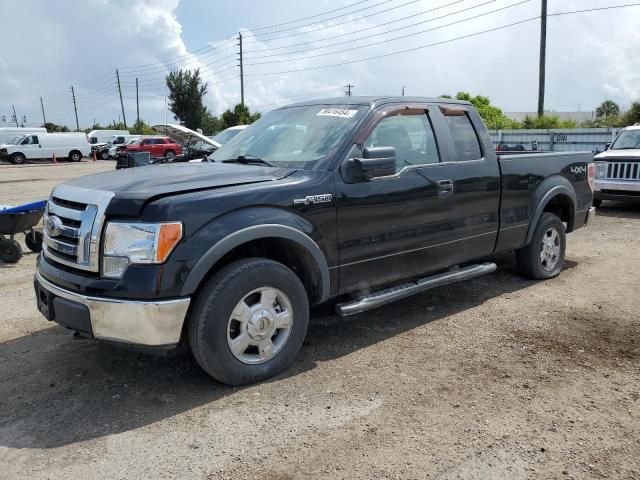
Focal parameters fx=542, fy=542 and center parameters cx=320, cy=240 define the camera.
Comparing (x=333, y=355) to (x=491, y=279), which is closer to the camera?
(x=333, y=355)

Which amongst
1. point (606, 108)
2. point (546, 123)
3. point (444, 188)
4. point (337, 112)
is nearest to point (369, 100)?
point (337, 112)

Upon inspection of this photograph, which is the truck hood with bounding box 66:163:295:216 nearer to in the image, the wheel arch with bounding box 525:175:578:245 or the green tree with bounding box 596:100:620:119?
the wheel arch with bounding box 525:175:578:245

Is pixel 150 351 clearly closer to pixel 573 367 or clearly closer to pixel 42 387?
pixel 42 387

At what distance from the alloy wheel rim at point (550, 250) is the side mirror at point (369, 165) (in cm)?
273

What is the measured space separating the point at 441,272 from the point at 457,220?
519 mm

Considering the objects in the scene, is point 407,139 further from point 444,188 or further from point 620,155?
point 620,155

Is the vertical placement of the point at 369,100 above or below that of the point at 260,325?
above

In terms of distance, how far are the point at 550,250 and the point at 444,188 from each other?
2143 mm

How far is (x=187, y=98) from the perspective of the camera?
6181cm

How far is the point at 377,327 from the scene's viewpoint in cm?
463

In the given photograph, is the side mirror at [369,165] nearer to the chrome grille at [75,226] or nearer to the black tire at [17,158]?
the chrome grille at [75,226]

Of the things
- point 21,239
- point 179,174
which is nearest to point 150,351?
point 179,174

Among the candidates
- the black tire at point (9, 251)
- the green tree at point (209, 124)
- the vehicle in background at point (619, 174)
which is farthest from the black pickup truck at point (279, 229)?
the green tree at point (209, 124)

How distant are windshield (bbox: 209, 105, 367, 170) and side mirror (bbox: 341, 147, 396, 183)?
0.20m
